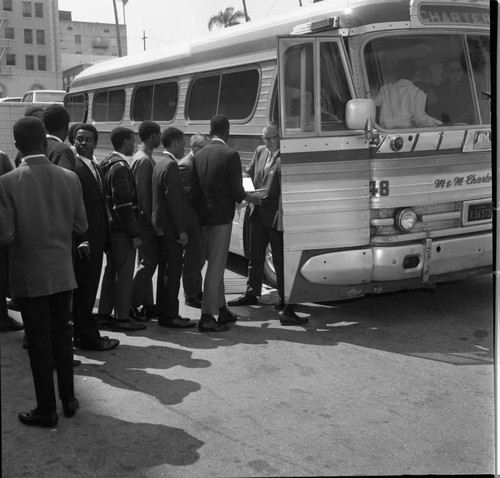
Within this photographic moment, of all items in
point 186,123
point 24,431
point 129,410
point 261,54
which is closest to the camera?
point 24,431

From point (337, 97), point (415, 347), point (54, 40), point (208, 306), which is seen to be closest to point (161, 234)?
point (208, 306)

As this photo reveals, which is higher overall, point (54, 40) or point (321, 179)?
point (54, 40)

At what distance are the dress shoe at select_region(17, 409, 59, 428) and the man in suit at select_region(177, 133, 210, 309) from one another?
2695mm

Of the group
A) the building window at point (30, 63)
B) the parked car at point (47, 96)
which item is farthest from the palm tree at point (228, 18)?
the building window at point (30, 63)

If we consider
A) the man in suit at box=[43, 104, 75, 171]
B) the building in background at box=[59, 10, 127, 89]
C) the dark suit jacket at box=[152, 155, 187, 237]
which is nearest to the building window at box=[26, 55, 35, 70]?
the building in background at box=[59, 10, 127, 89]

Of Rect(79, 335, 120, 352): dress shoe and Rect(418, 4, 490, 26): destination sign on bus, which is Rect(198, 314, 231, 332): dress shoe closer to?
Rect(79, 335, 120, 352): dress shoe

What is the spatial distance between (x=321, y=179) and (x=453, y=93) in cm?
157

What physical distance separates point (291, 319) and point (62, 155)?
2.60 m

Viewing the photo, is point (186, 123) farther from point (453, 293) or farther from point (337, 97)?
point (453, 293)

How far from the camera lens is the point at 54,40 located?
1371 centimetres

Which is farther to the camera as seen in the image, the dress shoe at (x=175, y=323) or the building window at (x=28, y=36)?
the building window at (x=28, y=36)

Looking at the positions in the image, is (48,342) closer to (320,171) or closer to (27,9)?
(320,171)

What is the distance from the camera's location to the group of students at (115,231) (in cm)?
441

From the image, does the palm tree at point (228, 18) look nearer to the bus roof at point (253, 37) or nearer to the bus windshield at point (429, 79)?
the bus roof at point (253, 37)
